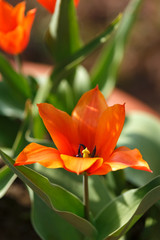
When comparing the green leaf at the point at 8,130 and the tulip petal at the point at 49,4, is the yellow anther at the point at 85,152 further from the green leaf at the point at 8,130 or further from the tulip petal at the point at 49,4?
the green leaf at the point at 8,130

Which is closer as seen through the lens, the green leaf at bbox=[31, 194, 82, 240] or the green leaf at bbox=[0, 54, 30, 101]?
the green leaf at bbox=[31, 194, 82, 240]

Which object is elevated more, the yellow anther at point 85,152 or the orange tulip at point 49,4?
the orange tulip at point 49,4

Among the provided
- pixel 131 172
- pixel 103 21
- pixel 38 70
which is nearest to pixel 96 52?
pixel 103 21

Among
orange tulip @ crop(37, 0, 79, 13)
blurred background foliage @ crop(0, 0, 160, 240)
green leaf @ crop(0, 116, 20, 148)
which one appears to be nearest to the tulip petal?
orange tulip @ crop(37, 0, 79, 13)

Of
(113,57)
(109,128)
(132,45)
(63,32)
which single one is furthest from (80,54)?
(132,45)

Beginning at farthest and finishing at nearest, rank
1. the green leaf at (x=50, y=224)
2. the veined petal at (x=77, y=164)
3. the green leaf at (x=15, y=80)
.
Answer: the green leaf at (x=15, y=80)
the green leaf at (x=50, y=224)
the veined petal at (x=77, y=164)

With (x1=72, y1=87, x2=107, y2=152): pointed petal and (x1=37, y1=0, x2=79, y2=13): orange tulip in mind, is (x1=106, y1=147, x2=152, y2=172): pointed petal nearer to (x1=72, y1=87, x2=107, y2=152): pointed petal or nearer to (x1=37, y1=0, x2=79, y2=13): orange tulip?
(x1=72, y1=87, x2=107, y2=152): pointed petal

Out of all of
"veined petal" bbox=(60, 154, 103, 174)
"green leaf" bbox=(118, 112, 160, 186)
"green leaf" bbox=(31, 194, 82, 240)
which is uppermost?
"veined petal" bbox=(60, 154, 103, 174)

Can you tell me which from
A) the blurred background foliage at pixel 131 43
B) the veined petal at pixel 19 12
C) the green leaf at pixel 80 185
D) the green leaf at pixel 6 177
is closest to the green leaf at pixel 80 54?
the veined petal at pixel 19 12
